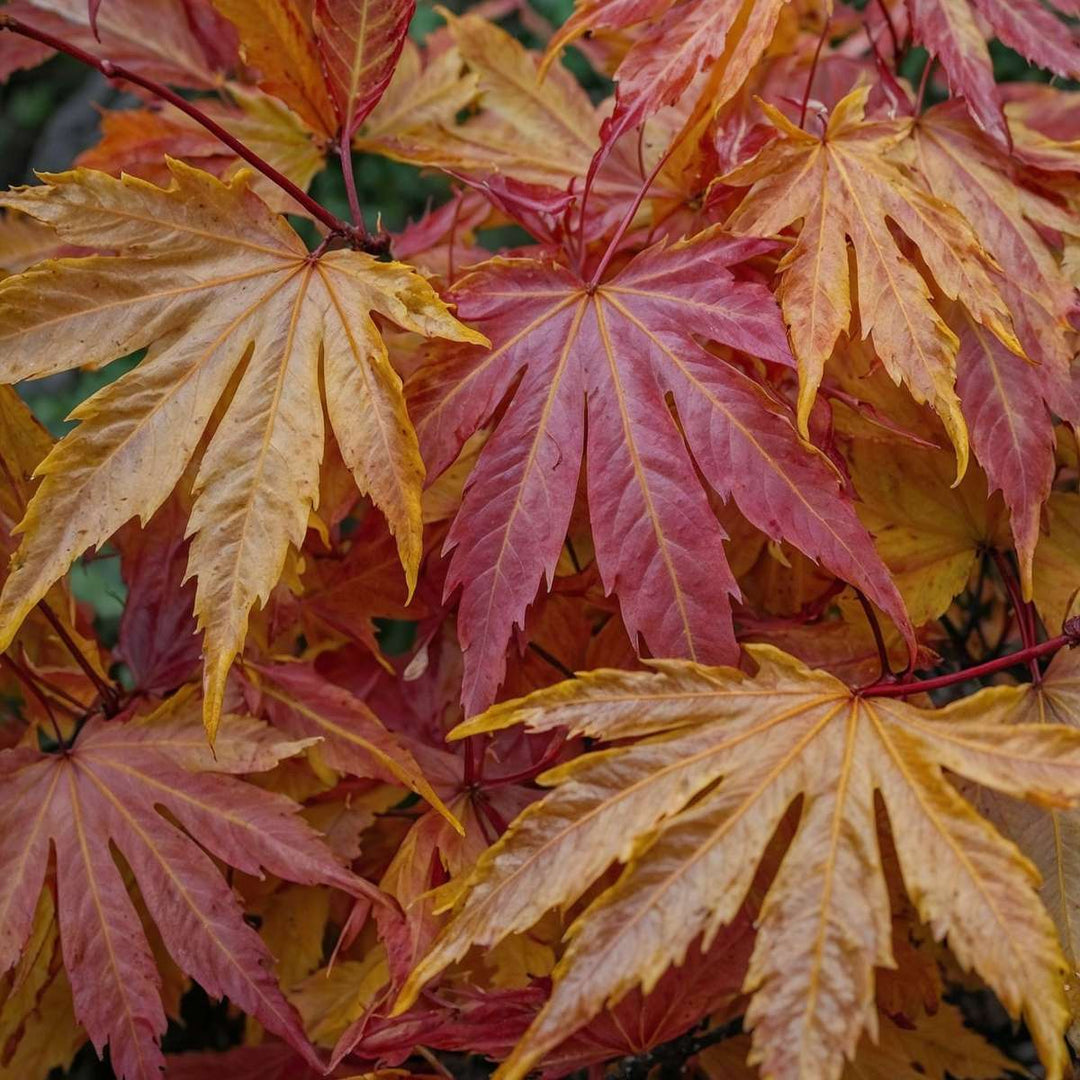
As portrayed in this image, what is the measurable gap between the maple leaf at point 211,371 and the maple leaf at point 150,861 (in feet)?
0.39

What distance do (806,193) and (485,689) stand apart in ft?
1.30

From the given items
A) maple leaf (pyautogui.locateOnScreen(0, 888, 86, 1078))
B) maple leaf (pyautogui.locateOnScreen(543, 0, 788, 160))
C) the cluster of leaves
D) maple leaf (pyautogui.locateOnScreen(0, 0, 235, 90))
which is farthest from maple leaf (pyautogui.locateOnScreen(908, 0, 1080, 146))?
maple leaf (pyautogui.locateOnScreen(0, 888, 86, 1078))

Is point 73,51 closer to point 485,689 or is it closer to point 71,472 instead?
point 71,472

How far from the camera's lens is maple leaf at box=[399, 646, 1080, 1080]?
547 millimetres

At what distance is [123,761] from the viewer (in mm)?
784

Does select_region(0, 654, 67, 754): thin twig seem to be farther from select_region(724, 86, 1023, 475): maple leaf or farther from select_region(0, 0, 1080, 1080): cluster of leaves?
select_region(724, 86, 1023, 475): maple leaf

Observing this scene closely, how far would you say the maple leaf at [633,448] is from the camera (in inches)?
27.2

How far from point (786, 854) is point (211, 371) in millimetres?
470

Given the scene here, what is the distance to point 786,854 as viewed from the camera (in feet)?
2.01

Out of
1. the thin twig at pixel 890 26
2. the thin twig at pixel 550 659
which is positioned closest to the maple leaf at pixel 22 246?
the thin twig at pixel 550 659

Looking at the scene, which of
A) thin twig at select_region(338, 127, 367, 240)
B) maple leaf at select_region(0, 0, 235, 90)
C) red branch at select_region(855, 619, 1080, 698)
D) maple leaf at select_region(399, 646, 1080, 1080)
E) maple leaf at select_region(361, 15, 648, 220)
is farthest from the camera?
maple leaf at select_region(0, 0, 235, 90)

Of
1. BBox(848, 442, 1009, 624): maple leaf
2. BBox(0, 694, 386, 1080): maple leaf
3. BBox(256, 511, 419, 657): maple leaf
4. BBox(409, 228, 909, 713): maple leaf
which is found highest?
BBox(409, 228, 909, 713): maple leaf

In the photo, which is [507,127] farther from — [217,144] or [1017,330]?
[1017,330]

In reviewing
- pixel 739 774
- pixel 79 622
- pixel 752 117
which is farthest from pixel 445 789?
pixel 752 117
